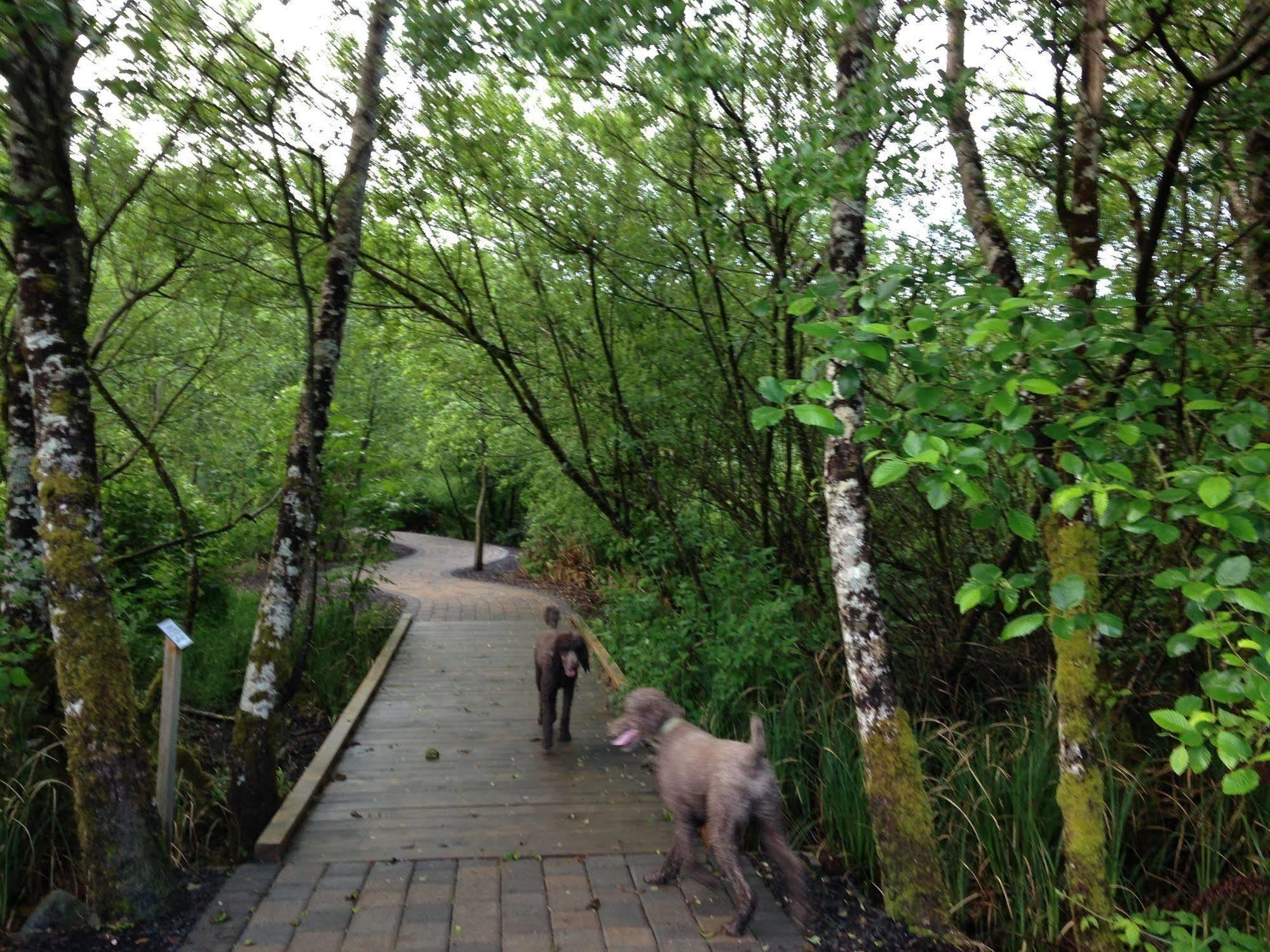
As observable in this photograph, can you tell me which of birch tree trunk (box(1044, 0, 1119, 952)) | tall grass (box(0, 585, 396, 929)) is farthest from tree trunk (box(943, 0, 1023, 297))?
tall grass (box(0, 585, 396, 929))

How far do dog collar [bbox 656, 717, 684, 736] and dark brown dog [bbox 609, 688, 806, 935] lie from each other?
0.05 meters

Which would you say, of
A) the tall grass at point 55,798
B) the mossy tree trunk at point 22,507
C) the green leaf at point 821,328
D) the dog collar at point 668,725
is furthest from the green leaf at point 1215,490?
the mossy tree trunk at point 22,507

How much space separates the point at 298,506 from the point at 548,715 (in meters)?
2.58

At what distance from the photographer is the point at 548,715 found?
6.95 meters

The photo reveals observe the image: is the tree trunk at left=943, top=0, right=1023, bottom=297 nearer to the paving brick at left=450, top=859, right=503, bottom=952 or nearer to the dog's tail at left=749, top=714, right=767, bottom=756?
the dog's tail at left=749, top=714, right=767, bottom=756

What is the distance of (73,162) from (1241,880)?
838cm

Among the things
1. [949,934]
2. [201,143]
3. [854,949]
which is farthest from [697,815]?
[201,143]

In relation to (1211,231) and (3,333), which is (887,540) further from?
(3,333)

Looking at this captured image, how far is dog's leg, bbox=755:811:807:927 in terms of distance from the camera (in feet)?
12.9

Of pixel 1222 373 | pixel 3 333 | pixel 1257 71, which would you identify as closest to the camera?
pixel 1222 373

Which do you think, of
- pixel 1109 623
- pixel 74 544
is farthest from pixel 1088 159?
pixel 74 544

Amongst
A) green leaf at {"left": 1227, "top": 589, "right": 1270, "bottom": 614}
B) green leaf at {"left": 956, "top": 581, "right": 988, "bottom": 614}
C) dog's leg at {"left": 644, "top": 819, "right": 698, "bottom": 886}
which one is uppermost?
green leaf at {"left": 1227, "top": 589, "right": 1270, "bottom": 614}

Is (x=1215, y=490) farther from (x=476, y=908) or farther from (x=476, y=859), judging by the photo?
(x=476, y=859)

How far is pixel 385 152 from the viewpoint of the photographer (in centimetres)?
805
